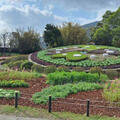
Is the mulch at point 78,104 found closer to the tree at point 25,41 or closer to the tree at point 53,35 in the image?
the tree at point 53,35

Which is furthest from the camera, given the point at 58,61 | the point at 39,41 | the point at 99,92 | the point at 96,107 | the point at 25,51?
the point at 39,41

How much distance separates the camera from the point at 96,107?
5.29 m

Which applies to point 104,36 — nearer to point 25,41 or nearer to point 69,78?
point 25,41

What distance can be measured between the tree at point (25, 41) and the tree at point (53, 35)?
268 cm

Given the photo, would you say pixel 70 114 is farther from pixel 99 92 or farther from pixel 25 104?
pixel 99 92

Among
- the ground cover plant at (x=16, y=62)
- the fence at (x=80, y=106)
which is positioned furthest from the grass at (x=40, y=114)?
the ground cover plant at (x=16, y=62)

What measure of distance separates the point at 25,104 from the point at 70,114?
159 cm

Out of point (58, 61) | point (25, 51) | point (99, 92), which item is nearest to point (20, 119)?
point (99, 92)

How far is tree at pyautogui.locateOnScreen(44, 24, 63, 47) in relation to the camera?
2650 centimetres

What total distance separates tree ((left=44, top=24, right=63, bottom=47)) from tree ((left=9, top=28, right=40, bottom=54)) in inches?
106

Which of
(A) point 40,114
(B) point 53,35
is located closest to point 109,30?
(B) point 53,35

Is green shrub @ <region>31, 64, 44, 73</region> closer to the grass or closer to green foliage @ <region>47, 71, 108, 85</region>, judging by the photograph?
green foliage @ <region>47, 71, 108, 85</region>

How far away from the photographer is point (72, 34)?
28.7 meters

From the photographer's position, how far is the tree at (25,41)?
27.7 meters
